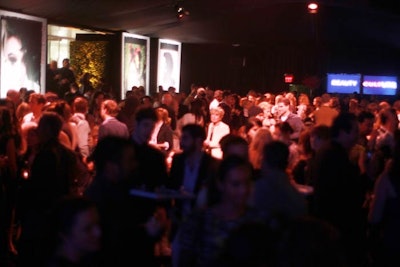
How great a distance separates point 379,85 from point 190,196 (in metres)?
27.6

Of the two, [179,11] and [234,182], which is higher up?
[179,11]

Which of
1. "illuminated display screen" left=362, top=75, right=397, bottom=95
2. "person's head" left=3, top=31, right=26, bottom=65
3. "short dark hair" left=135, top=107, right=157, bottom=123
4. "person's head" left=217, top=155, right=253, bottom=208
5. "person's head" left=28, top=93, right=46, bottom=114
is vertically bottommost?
"person's head" left=217, top=155, right=253, bottom=208

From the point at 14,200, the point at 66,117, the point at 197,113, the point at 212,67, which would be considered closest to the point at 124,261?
the point at 14,200

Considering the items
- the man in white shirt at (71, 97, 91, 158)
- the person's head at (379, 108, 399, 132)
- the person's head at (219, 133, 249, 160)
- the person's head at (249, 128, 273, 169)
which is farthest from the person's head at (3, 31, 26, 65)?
the person's head at (219, 133, 249, 160)

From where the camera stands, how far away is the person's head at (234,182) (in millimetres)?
4414

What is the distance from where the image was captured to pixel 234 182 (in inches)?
175

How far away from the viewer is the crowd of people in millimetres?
3783

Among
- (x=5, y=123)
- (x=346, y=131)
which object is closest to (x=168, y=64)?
(x=5, y=123)

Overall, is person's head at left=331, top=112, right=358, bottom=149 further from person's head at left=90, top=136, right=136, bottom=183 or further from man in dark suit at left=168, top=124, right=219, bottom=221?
person's head at left=90, top=136, right=136, bottom=183

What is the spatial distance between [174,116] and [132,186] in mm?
8710

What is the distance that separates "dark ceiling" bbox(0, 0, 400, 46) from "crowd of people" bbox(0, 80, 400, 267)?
22.3 ft

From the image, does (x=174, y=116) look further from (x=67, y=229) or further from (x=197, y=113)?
(x=67, y=229)

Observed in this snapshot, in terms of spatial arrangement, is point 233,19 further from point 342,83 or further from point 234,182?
point 234,182

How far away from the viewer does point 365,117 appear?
39.5 ft
